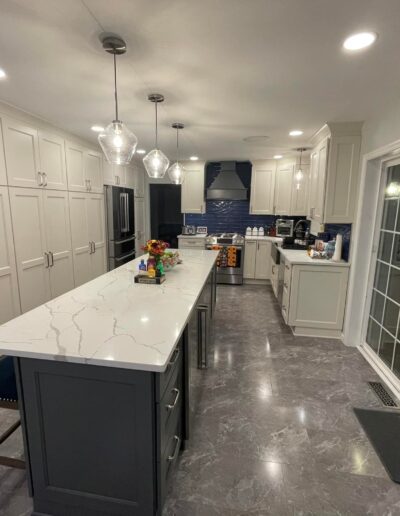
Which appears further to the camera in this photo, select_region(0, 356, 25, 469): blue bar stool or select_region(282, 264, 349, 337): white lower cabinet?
select_region(282, 264, 349, 337): white lower cabinet

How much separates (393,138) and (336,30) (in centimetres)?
128

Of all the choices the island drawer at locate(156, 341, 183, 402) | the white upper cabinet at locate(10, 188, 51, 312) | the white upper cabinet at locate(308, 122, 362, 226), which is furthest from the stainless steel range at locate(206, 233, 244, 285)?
the island drawer at locate(156, 341, 183, 402)

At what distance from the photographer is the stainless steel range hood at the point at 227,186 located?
5.38 m

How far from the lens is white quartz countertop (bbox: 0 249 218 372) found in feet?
3.79

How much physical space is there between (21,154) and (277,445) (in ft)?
10.6

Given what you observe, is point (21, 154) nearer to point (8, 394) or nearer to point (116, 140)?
point (116, 140)

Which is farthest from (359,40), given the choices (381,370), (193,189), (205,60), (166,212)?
(166,212)

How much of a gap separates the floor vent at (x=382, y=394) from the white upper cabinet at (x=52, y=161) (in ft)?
12.2

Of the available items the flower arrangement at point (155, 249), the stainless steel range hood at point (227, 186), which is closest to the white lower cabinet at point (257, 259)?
the stainless steel range hood at point (227, 186)

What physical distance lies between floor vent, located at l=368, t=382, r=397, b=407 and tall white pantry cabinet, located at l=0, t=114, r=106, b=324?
3.31 m

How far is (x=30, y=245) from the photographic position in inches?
114

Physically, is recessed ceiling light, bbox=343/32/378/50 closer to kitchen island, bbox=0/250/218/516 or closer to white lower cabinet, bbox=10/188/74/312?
kitchen island, bbox=0/250/218/516

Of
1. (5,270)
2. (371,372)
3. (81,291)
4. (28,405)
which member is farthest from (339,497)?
(5,270)

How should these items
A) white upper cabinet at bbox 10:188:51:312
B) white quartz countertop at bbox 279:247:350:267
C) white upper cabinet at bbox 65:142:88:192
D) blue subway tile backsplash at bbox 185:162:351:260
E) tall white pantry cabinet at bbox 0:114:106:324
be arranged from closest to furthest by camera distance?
tall white pantry cabinet at bbox 0:114:106:324 → white upper cabinet at bbox 10:188:51:312 → white quartz countertop at bbox 279:247:350:267 → white upper cabinet at bbox 65:142:88:192 → blue subway tile backsplash at bbox 185:162:351:260
